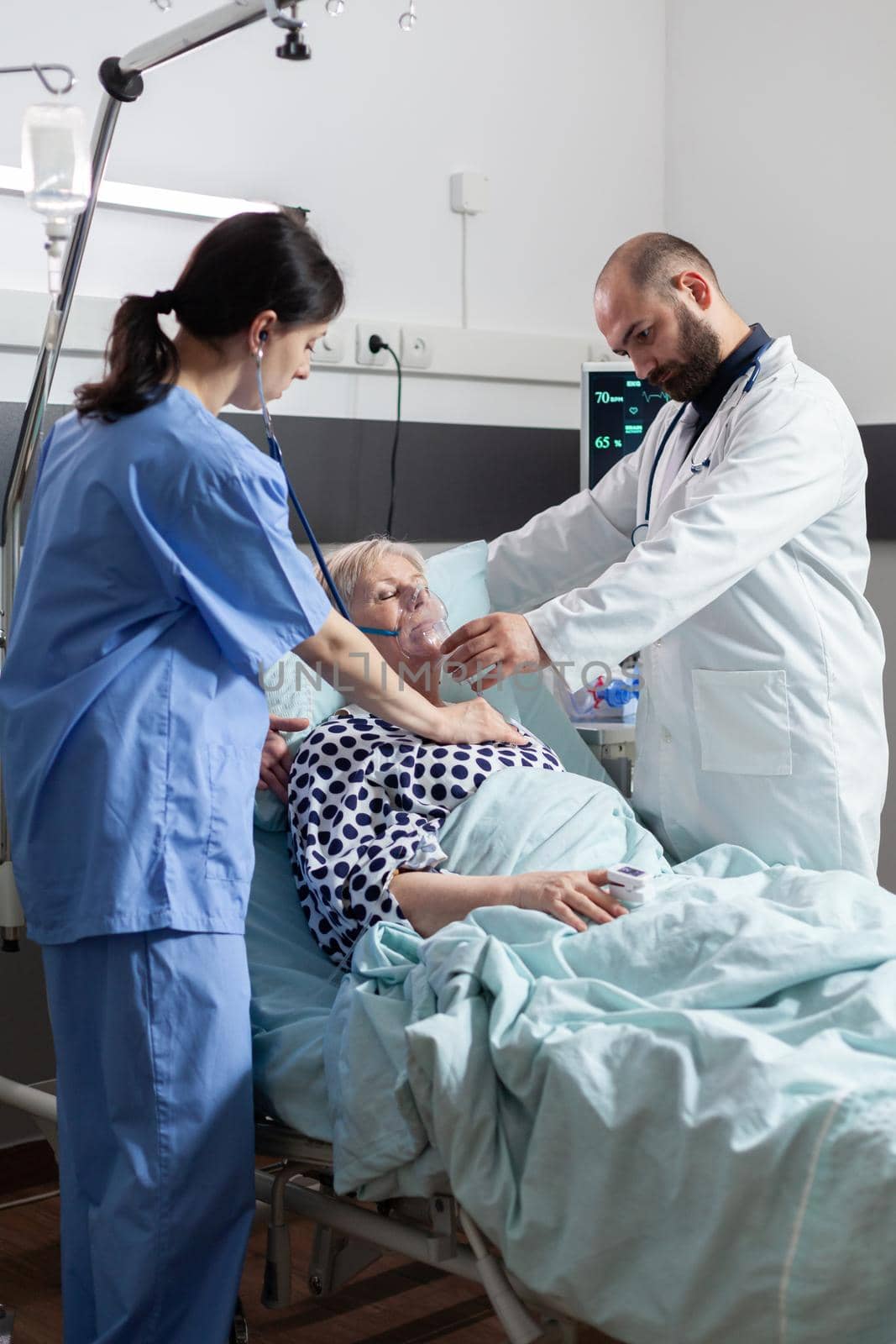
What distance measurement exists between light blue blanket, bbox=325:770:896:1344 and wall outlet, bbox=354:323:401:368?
164 cm

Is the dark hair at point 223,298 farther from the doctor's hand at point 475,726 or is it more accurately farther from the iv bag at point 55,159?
the doctor's hand at point 475,726

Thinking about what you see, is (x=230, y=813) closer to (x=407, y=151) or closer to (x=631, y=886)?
(x=631, y=886)

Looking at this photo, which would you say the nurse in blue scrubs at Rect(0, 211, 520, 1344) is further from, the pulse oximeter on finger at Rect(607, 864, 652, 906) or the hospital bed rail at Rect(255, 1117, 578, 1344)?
the pulse oximeter on finger at Rect(607, 864, 652, 906)

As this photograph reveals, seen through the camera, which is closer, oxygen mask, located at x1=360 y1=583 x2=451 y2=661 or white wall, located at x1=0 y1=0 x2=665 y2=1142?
oxygen mask, located at x1=360 y1=583 x2=451 y2=661

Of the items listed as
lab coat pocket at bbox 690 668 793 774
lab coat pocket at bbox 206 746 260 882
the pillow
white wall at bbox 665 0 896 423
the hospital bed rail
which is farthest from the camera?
white wall at bbox 665 0 896 423

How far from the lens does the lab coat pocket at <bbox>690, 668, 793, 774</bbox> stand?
210 cm

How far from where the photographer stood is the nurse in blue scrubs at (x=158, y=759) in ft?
5.04

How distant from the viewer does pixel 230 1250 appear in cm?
161

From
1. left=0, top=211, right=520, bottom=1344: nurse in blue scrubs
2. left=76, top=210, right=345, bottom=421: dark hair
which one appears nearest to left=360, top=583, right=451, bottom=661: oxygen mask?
left=0, top=211, right=520, bottom=1344: nurse in blue scrubs

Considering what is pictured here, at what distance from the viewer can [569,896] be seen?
174 centimetres

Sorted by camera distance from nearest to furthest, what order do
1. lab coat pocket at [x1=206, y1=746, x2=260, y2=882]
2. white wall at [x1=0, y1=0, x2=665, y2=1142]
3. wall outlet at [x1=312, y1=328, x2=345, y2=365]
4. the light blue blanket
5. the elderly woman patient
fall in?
the light blue blanket
lab coat pocket at [x1=206, y1=746, x2=260, y2=882]
the elderly woman patient
white wall at [x1=0, y1=0, x2=665, y2=1142]
wall outlet at [x1=312, y1=328, x2=345, y2=365]

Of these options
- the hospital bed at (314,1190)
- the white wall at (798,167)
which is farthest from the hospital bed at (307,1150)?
the white wall at (798,167)

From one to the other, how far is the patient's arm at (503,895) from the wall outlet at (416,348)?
158 cm

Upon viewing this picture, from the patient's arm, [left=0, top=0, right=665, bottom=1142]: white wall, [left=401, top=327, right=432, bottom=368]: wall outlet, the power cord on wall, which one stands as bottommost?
the patient's arm
